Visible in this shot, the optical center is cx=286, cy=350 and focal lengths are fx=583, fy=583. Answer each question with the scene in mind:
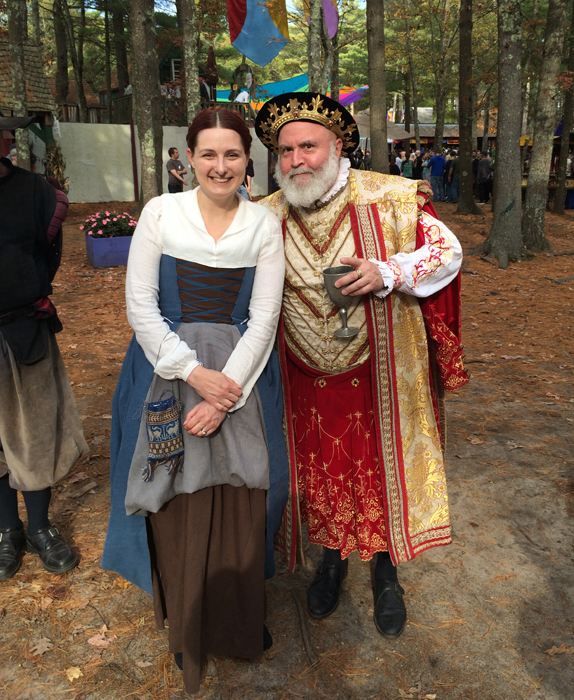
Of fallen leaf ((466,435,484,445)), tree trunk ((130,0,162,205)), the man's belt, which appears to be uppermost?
tree trunk ((130,0,162,205))

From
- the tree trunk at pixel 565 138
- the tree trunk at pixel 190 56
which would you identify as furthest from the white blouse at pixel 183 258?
the tree trunk at pixel 565 138

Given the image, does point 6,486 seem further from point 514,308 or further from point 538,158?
point 538,158

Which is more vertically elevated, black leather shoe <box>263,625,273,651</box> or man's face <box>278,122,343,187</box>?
man's face <box>278,122,343,187</box>

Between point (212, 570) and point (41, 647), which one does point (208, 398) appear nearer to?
point (212, 570)

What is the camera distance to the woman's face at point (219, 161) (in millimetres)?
2049

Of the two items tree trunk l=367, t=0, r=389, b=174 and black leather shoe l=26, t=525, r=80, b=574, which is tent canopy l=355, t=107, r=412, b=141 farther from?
black leather shoe l=26, t=525, r=80, b=574

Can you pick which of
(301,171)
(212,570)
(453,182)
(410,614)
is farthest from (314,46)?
(453,182)

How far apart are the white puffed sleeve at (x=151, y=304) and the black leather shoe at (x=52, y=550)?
1473 mm

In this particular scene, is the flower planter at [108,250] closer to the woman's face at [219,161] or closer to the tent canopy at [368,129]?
the woman's face at [219,161]

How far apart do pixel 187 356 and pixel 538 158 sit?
34.8ft

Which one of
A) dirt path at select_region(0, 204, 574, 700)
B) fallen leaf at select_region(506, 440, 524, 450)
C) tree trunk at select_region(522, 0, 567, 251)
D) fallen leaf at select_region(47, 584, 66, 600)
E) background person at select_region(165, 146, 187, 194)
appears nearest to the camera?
dirt path at select_region(0, 204, 574, 700)

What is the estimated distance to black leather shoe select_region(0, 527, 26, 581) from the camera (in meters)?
2.93

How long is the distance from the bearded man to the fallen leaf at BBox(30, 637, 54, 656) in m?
1.10

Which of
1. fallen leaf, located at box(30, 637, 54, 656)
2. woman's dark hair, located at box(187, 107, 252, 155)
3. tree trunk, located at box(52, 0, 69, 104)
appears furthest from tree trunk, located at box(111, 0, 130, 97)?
fallen leaf, located at box(30, 637, 54, 656)
